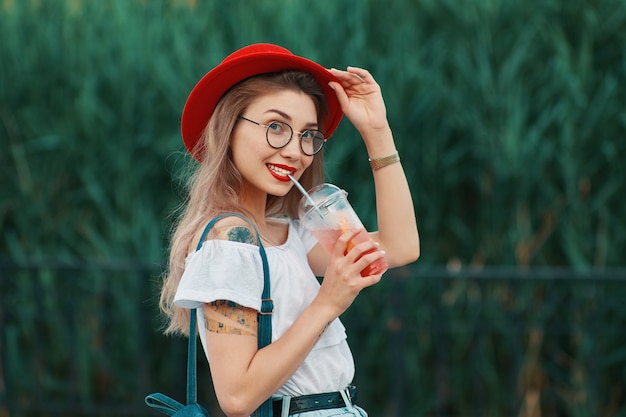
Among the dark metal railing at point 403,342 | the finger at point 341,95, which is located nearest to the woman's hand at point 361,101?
the finger at point 341,95

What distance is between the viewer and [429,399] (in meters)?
4.47

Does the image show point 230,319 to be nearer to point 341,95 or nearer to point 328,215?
point 328,215

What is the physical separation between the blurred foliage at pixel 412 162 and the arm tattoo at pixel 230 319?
2.57 metres

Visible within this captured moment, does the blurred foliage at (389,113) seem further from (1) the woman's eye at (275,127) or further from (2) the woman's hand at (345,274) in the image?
(2) the woman's hand at (345,274)

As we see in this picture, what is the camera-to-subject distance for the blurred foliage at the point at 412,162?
14.2 feet

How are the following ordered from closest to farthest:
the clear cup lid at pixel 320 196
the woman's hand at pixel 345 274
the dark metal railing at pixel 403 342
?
the woman's hand at pixel 345 274, the clear cup lid at pixel 320 196, the dark metal railing at pixel 403 342

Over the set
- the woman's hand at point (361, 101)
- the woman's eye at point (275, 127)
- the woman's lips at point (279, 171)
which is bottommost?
the woman's lips at point (279, 171)

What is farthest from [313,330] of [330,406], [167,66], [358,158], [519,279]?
[167,66]

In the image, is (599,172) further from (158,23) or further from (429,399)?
(158,23)

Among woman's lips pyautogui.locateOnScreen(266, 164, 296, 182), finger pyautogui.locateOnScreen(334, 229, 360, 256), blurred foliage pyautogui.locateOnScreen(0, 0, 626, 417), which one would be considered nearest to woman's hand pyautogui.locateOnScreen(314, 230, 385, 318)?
finger pyautogui.locateOnScreen(334, 229, 360, 256)

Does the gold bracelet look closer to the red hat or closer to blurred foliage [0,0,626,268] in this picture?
the red hat

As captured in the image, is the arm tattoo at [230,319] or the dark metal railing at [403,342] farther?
the dark metal railing at [403,342]

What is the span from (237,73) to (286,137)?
16 centimetres

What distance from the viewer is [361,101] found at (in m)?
2.00
